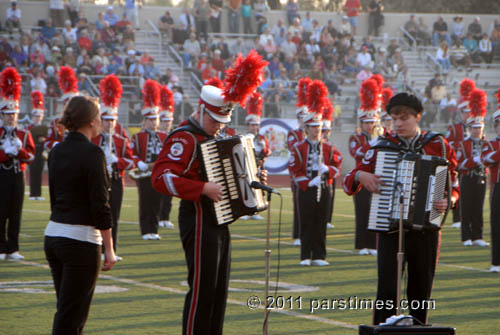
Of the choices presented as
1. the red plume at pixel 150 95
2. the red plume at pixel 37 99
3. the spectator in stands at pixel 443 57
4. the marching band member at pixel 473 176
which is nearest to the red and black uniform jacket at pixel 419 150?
the marching band member at pixel 473 176

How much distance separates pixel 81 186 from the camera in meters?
5.07

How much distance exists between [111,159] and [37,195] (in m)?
8.40

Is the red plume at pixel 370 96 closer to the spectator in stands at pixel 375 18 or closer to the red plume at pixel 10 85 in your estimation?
the red plume at pixel 10 85

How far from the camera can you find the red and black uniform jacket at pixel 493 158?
34.8 ft

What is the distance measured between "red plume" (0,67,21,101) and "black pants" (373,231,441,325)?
21.1 feet

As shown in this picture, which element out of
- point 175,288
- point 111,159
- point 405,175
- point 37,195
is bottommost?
point 37,195

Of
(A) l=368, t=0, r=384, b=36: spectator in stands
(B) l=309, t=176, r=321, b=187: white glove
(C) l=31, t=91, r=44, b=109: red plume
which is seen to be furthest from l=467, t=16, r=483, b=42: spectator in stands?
(B) l=309, t=176, r=321, b=187: white glove

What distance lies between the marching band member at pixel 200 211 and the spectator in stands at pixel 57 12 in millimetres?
22127

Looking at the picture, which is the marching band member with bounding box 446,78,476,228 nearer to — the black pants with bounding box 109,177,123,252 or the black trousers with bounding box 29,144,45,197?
the black pants with bounding box 109,177,123,252

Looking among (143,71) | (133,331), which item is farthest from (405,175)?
(143,71)

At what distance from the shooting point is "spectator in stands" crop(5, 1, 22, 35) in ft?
85.0

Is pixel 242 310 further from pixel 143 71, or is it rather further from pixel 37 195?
pixel 143 71

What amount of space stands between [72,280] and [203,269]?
2.91 ft

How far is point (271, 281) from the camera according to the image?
924 centimetres
